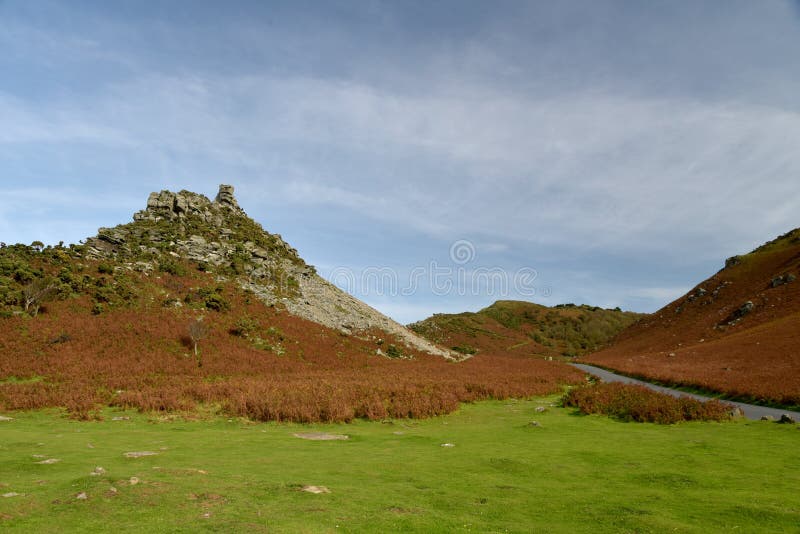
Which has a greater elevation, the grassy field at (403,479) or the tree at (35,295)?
the tree at (35,295)

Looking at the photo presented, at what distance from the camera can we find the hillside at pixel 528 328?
117 m

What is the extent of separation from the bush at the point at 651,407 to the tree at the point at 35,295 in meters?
44.2

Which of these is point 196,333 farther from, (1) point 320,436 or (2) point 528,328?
(2) point 528,328

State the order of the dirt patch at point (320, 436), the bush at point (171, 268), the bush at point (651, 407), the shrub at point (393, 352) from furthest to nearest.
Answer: the shrub at point (393, 352) → the bush at point (171, 268) → the bush at point (651, 407) → the dirt patch at point (320, 436)

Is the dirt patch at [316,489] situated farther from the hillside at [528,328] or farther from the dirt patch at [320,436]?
the hillside at [528,328]

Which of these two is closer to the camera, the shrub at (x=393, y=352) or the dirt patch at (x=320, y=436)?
the dirt patch at (x=320, y=436)

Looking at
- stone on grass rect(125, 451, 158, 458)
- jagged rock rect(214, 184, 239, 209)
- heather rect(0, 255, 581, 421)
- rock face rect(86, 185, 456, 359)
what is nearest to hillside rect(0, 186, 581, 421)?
heather rect(0, 255, 581, 421)

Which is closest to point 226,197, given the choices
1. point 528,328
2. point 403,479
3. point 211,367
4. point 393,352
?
point 393,352

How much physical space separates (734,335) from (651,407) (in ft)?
177

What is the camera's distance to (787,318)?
56.2 meters

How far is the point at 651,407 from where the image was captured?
21828 mm

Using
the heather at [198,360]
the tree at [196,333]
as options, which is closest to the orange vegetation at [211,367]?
the heather at [198,360]

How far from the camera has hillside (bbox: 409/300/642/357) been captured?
117 meters

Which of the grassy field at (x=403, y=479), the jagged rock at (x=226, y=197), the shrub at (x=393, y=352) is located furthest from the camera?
the jagged rock at (x=226, y=197)
